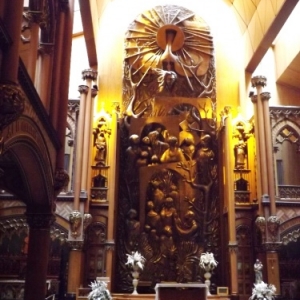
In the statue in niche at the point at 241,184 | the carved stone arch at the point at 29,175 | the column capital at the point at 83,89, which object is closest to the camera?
the carved stone arch at the point at 29,175

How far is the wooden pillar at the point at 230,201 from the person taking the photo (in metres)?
17.7

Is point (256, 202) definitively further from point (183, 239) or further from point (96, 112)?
point (96, 112)

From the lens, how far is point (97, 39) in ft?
70.3

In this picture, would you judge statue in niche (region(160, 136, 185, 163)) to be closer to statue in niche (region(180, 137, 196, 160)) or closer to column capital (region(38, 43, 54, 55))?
statue in niche (region(180, 137, 196, 160))

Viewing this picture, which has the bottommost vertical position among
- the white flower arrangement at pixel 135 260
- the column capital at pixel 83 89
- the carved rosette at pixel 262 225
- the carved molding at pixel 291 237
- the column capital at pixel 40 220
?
the white flower arrangement at pixel 135 260

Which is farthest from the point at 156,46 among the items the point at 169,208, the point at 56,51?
the point at 56,51

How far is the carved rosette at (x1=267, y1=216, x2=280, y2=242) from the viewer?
17.2 m

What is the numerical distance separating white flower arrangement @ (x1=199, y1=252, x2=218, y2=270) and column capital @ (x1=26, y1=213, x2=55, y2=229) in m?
8.10

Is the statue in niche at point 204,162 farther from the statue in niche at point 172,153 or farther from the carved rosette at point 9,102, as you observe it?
the carved rosette at point 9,102

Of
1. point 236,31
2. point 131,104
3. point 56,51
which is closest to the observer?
point 56,51

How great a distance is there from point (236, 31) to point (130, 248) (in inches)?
432

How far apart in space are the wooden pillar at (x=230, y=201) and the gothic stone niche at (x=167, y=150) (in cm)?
102

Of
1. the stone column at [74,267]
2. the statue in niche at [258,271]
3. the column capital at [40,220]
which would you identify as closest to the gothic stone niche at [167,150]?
the stone column at [74,267]

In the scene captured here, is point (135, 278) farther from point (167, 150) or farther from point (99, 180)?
Result: point (167, 150)
